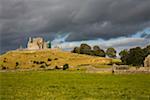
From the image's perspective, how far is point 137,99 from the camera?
26859 mm

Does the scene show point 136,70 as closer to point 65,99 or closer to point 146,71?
point 146,71

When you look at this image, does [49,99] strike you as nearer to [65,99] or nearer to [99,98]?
[65,99]

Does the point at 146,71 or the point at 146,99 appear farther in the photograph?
the point at 146,71

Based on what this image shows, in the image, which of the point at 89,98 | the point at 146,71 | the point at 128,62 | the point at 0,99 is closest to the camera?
the point at 0,99

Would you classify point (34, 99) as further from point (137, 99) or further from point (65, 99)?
point (137, 99)

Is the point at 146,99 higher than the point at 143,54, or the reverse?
the point at 143,54

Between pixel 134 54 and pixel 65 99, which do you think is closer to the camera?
pixel 65 99

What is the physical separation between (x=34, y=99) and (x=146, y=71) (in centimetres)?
9363

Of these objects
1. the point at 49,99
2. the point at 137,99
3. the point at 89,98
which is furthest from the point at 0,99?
the point at 137,99

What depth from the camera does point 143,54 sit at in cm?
19438

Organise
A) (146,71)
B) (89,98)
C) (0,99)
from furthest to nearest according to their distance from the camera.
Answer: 1. (146,71)
2. (89,98)
3. (0,99)

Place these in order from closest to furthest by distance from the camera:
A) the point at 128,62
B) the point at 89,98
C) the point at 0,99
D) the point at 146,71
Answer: the point at 0,99 < the point at 89,98 < the point at 146,71 < the point at 128,62

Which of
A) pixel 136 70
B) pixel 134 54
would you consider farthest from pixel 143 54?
pixel 136 70

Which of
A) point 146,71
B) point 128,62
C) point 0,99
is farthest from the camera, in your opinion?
point 128,62
